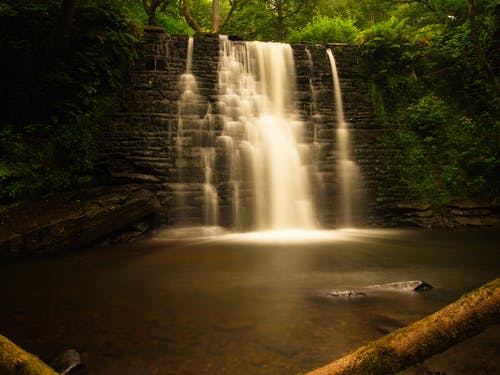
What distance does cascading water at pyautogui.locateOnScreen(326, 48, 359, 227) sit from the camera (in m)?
9.96

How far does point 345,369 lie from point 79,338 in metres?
2.42

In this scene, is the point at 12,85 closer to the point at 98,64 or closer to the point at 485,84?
the point at 98,64

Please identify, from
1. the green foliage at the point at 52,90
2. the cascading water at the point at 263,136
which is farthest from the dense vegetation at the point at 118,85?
the cascading water at the point at 263,136

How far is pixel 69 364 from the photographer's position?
2312 mm

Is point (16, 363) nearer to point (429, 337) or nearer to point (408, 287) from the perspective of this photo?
point (429, 337)

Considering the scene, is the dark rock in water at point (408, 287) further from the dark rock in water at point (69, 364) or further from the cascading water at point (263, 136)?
the cascading water at point (263, 136)

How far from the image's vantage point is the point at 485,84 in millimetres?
11086

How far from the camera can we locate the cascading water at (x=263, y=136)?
9555 mm

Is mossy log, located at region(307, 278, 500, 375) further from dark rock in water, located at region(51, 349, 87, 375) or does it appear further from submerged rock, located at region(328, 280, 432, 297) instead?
Result: submerged rock, located at region(328, 280, 432, 297)

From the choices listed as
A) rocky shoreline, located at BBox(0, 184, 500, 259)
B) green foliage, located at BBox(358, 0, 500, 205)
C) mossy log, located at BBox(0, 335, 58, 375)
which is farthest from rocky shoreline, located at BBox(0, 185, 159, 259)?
green foliage, located at BBox(358, 0, 500, 205)

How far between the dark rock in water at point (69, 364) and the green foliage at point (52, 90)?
5983 mm

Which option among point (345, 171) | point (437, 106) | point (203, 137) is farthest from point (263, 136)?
point (437, 106)

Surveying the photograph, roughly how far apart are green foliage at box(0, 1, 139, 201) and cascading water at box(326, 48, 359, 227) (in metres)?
7.03

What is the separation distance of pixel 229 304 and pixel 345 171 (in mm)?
7701
